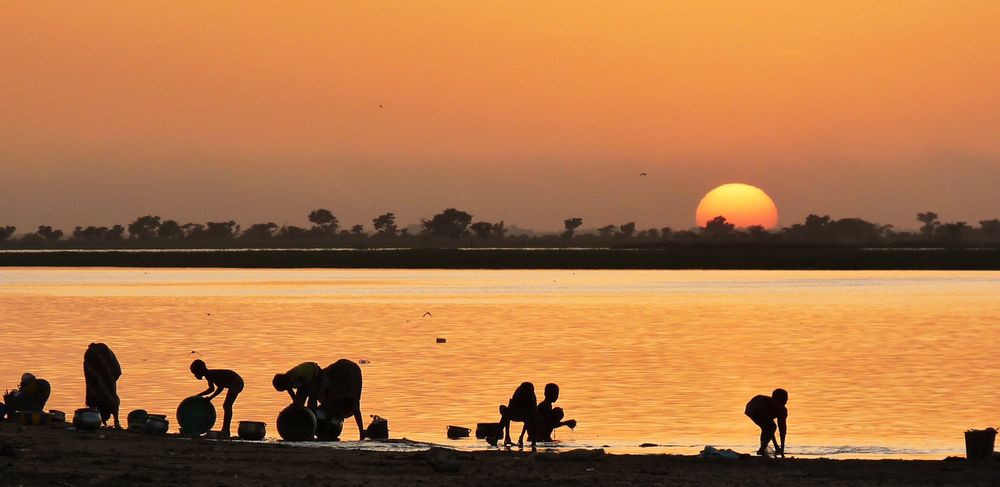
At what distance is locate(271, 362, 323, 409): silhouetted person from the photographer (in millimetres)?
23297

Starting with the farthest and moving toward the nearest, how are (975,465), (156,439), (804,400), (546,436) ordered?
1. (804,400)
2. (546,436)
3. (156,439)
4. (975,465)

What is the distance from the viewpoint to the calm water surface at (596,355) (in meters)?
26.5

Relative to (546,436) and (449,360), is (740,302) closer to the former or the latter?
(449,360)

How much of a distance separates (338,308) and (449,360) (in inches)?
1321

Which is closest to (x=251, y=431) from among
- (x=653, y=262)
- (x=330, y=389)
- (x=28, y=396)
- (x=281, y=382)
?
(x=281, y=382)

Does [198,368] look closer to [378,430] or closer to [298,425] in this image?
[298,425]

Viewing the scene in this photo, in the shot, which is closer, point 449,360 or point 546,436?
point 546,436

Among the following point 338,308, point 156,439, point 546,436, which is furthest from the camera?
point 338,308

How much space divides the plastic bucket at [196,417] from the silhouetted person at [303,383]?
48.7 inches

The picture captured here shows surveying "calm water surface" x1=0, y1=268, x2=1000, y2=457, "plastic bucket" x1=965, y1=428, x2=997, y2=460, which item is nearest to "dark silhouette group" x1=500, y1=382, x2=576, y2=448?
"calm water surface" x1=0, y1=268, x2=1000, y2=457

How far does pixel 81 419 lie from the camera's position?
22375mm

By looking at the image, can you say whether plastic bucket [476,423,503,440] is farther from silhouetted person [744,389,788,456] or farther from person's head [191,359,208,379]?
person's head [191,359,208,379]

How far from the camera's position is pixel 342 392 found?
23938 millimetres

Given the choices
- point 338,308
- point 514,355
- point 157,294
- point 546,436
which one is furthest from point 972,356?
point 157,294
